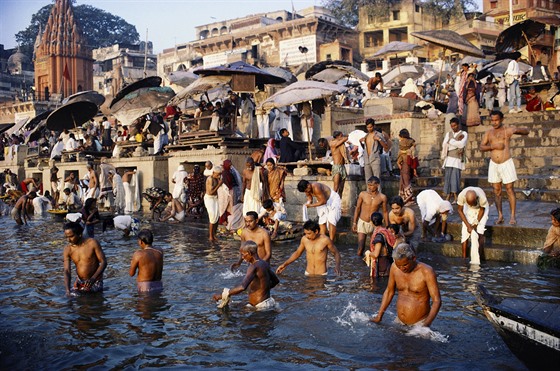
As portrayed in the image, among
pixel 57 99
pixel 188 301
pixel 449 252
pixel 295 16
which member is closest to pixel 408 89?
pixel 449 252

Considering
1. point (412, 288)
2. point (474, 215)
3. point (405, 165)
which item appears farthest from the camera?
point (405, 165)

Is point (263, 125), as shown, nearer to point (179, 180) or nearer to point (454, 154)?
point (179, 180)

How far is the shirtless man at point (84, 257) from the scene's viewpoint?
732 centimetres

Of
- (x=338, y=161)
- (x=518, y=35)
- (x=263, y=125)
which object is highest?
(x=518, y=35)

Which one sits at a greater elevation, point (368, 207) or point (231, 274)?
point (368, 207)

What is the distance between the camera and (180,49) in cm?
5678

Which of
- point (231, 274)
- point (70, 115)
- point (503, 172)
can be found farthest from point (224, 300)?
point (70, 115)

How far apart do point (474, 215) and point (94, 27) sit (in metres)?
82.7

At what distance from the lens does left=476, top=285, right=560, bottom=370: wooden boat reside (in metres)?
4.29

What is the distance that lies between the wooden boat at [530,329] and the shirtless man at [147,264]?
4.02 metres

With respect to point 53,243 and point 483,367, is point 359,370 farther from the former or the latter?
point 53,243

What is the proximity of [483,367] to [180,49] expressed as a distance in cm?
5497

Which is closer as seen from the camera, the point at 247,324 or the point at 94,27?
the point at 247,324

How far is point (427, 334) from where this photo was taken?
5516 mm
